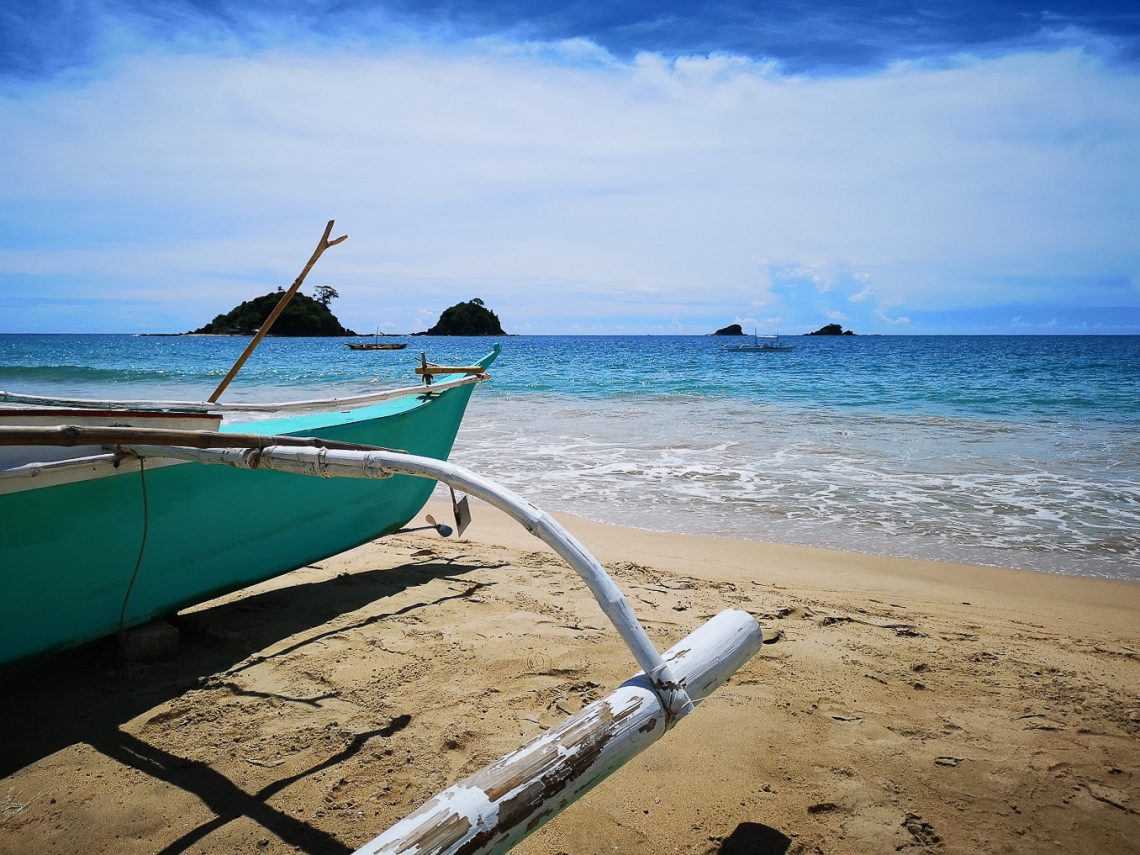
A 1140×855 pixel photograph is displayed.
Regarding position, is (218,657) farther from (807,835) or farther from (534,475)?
(534,475)

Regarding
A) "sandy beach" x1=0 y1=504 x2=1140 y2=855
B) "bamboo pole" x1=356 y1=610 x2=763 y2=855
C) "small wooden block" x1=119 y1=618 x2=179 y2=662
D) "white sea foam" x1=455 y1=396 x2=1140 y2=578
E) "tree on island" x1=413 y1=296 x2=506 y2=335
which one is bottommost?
"white sea foam" x1=455 y1=396 x2=1140 y2=578

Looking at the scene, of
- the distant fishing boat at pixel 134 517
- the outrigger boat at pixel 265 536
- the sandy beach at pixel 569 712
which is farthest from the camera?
the distant fishing boat at pixel 134 517

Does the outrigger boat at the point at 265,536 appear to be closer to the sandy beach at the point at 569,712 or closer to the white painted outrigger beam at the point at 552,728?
the white painted outrigger beam at the point at 552,728

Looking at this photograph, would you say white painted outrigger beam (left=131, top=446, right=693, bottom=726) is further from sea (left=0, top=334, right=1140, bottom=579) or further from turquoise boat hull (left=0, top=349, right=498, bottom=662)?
sea (left=0, top=334, right=1140, bottom=579)

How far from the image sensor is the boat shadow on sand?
2.00 metres

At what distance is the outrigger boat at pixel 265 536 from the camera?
54.1 inches

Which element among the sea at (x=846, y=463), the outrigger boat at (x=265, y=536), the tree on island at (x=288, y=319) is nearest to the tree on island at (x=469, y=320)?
the tree on island at (x=288, y=319)

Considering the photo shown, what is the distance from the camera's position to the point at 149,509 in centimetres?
269

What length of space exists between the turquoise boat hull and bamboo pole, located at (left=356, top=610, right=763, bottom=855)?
1.79m

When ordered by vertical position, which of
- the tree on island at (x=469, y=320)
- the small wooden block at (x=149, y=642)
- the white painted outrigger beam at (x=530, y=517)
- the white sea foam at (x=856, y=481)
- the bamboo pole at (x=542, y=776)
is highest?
the tree on island at (x=469, y=320)

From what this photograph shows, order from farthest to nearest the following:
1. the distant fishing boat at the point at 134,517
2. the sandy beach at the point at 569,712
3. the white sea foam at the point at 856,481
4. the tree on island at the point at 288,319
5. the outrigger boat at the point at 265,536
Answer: the tree on island at the point at 288,319 < the white sea foam at the point at 856,481 < the distant fishing boat at the point at 134,517 < the sandy beach at the point at 569,712 < the outrigger boat at the point at 265,536

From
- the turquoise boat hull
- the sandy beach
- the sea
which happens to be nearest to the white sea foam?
the sea

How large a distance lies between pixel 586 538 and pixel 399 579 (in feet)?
5.23

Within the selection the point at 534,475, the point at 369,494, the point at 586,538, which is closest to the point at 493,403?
the point at 534,475
